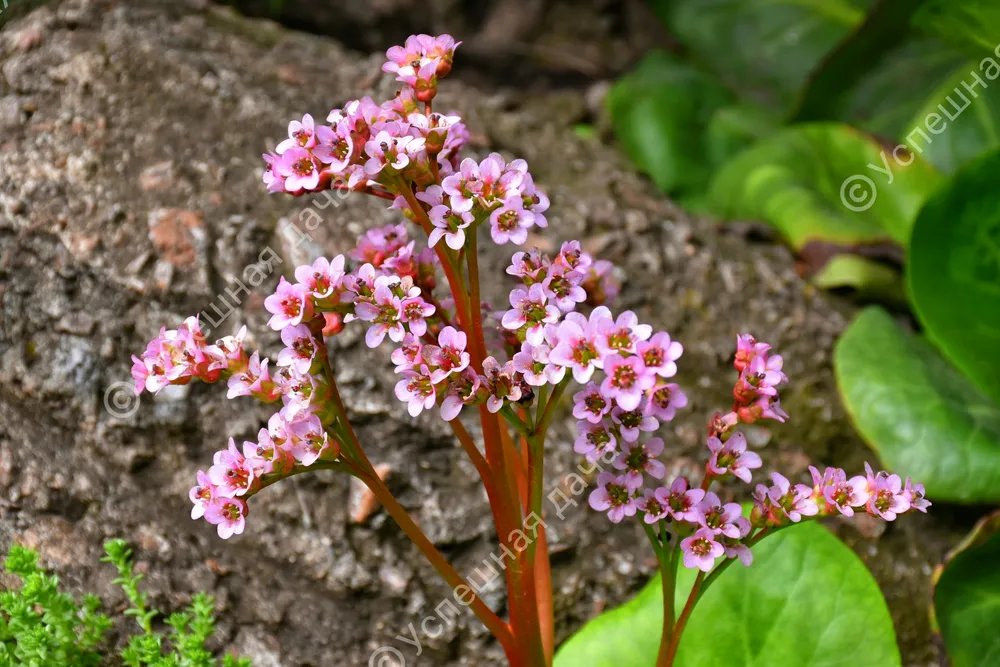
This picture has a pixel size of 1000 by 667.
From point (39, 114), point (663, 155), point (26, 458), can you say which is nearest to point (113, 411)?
point (26, 458)

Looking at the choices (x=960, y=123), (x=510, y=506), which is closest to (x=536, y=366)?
(x=510, y=506)

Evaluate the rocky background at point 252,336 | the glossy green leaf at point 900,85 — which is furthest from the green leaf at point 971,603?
the glossy green leaf at point 900,85

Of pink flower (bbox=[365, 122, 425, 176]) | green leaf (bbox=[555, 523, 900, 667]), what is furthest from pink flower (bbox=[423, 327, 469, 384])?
green leaf (bbox=[555, 523, 900, 667])

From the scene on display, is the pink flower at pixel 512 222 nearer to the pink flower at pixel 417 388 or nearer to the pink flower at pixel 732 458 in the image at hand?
the pink flower at pixel 417 388

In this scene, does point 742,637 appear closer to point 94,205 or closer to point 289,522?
point 289,522

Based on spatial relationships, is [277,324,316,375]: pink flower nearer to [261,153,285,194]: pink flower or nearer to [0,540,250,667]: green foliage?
[261,153,285,194]: pink flower

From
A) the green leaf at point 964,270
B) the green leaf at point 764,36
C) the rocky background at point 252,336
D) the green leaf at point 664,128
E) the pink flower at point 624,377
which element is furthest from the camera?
the green leaf at point 764,36
